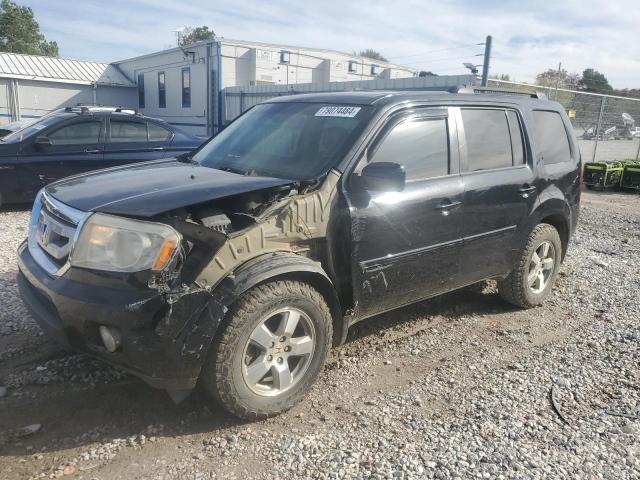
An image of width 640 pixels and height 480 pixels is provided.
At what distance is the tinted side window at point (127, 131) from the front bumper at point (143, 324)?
21.2ft

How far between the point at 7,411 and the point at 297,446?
1.70 m

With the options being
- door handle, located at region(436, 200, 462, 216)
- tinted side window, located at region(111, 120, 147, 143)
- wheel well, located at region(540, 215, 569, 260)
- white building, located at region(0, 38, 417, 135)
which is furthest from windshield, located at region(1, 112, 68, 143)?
white building, located at region(0, 38, 417, 135)

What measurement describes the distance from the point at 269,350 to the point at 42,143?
6639mm

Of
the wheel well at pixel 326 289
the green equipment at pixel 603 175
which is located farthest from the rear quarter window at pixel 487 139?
the green equipment at pixel 603 175

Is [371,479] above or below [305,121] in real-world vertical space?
below

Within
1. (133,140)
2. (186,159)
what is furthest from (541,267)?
(133,140)

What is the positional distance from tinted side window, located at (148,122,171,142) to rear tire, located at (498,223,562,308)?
654 cm

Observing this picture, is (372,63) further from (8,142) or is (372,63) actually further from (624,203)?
(8,142)

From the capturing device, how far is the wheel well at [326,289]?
9.89 ft

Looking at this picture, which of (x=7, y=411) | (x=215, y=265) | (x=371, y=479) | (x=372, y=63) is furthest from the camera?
(x=372, y=63)

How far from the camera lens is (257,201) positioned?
309 cm

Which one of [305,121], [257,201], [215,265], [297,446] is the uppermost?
[305,121]

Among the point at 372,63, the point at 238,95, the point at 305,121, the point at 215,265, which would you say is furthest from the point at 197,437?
the point at 372,63

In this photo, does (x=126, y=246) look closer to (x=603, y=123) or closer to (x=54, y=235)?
(x=54, y=235)
